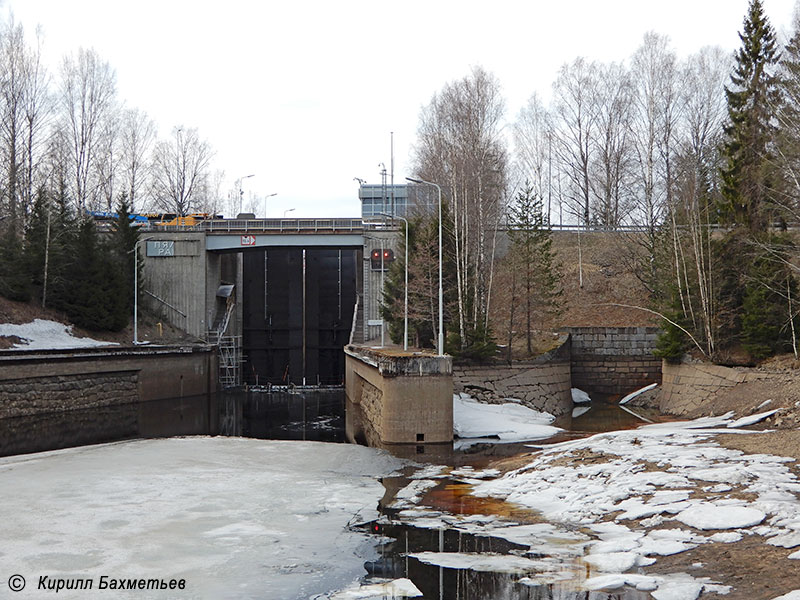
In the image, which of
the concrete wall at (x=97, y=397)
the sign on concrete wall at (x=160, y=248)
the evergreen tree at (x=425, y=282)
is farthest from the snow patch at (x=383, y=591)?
the sign on concrete wall at (x=160, y=248)

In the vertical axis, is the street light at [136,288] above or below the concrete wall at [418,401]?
above

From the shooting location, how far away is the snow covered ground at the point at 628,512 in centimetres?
1023

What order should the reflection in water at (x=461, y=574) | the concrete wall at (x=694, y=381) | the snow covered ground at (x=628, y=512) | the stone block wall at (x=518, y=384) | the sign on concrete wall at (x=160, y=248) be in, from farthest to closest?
the sign on concrete wall at (x=160, y=248)
the stone block wall at (x=518, y=384)
the concrete wall at (x=694, y=381)
the snow covered ground at (x=628, y=512)
the reflection in water at (x=461, y=574)

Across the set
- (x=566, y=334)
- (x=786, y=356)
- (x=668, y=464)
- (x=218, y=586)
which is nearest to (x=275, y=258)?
(x=566, y=334)

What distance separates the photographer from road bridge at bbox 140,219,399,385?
42.7 m

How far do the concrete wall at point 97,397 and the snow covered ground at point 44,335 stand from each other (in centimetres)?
236

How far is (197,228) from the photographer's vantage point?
1740 inches

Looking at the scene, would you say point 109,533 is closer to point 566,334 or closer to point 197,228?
point 566,334

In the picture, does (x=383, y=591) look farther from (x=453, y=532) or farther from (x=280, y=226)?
(x=280, y=226)

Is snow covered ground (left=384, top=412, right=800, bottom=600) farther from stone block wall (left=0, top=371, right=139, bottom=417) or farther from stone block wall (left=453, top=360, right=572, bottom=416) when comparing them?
stone block wall (left=0, top=371, right=139, bottom=417)

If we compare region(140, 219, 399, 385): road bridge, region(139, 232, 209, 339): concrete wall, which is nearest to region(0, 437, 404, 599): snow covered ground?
region(140, 219, 399, 385): road bridge

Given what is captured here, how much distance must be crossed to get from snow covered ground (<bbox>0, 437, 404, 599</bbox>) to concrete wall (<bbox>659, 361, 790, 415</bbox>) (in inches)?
539

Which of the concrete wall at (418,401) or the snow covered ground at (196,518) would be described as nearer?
the snow covered ground at (196,518)

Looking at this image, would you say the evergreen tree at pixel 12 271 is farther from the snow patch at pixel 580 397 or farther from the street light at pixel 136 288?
the snow patch at pixel 580 397
